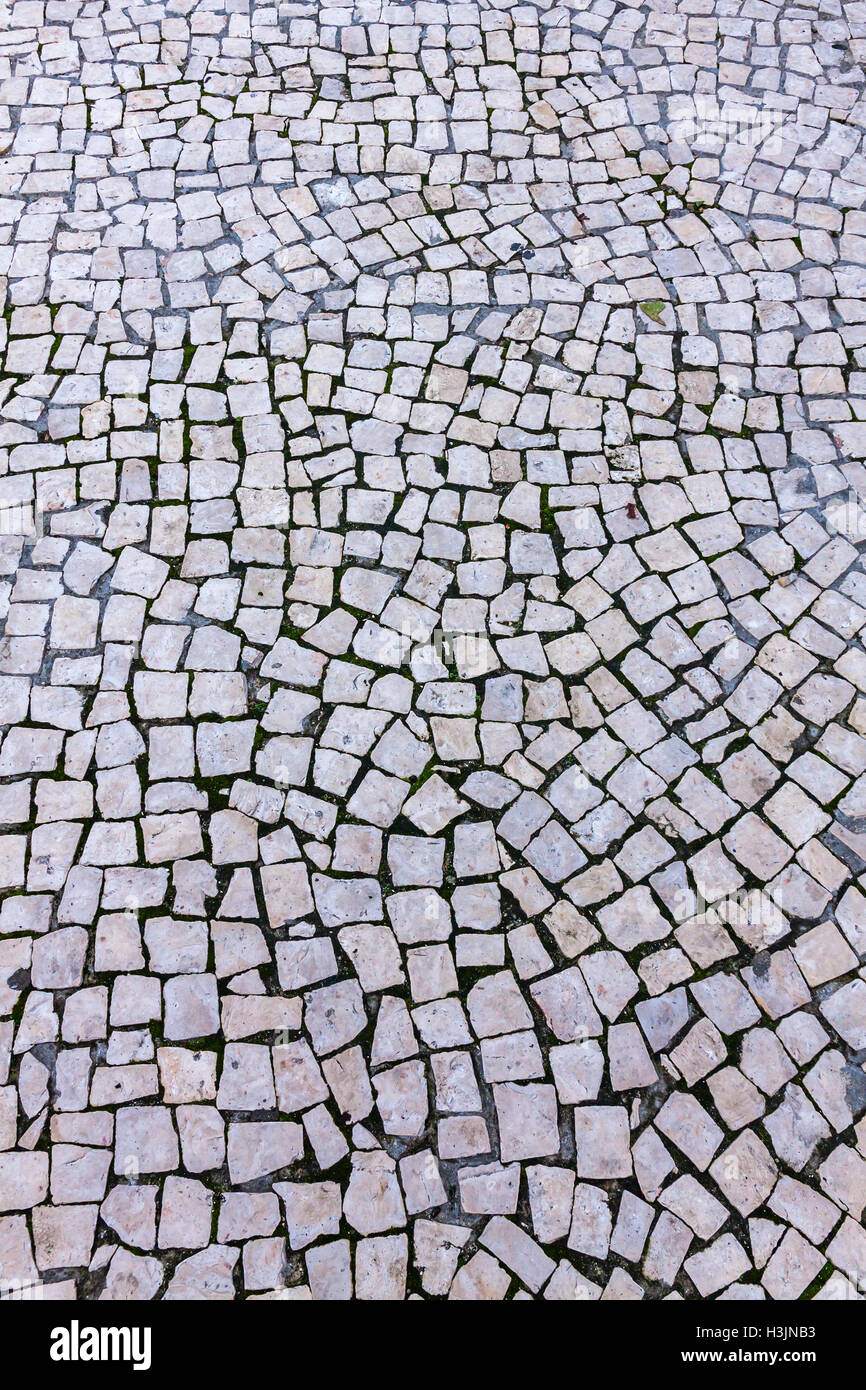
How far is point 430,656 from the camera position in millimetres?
4617

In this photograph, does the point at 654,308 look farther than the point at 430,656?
Yes

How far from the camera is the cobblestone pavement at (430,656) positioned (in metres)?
3.61

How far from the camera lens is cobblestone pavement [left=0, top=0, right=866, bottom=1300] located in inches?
142

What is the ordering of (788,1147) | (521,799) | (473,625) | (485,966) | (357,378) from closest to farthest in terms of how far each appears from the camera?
(788,1147) → (485,966) → (521,799) → (473,625) → (357,378)

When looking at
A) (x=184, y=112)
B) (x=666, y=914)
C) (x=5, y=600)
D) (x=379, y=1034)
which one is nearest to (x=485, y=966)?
(x=379, y=1034)

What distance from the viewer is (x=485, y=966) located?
3.96 m

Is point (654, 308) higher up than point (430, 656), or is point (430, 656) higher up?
point (654, 308)

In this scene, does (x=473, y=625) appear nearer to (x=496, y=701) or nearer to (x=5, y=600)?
(x=496, y=701)

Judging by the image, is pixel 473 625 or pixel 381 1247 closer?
pixel 381 1247

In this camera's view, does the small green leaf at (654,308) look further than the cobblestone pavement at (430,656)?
Yes

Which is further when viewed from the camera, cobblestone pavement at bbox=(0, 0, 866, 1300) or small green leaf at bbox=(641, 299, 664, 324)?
small green leaf at bbox=(641, 299, 664, 324)
